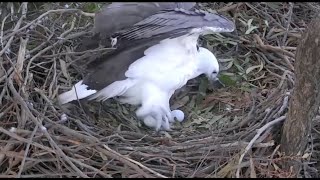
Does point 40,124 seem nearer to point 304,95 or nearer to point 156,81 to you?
point 156,81

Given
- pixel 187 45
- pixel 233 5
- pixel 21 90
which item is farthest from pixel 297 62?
pixel 233 5

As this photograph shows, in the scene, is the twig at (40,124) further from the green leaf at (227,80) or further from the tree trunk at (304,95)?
the green leaf at (227,80)

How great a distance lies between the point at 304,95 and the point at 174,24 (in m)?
0.48

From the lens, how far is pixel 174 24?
79.0 inches

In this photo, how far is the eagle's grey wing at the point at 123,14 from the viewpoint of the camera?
6.90 ft

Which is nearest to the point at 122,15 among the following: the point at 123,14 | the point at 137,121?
the point at 123,14

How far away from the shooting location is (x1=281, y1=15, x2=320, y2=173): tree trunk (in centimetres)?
167

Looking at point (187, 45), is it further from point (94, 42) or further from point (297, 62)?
point (297, 62)

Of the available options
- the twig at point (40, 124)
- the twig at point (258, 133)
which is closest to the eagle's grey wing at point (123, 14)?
the twig at point (40, 124)

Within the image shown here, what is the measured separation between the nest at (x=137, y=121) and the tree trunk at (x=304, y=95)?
53 millimetres

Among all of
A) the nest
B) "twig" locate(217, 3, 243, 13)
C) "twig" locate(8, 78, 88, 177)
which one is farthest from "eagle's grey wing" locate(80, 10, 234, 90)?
"twig" locate(217, 3, 243, 13)

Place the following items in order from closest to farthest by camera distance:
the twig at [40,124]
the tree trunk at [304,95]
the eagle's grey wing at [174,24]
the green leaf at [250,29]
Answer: the tree trunk at [304,95] < the twig at [40,124] < the eagle's grey wing at [174,24] < the green leaf at [250,29]

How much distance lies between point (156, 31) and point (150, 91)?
0.25 metres

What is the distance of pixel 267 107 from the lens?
7.18 ft
